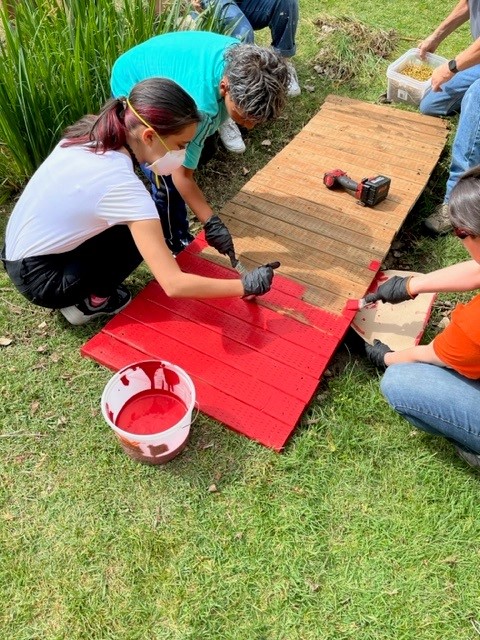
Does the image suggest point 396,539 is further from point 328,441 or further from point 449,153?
point 449,153

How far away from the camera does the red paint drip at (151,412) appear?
2.36 meters

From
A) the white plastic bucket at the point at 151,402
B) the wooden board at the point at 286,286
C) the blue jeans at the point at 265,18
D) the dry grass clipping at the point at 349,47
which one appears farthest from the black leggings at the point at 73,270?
the dry grass clipping at the point at 349,47

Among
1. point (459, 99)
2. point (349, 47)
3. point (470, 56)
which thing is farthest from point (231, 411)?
point (349, 47)

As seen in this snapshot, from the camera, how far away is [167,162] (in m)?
2.39

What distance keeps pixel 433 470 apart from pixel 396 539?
1.18ft

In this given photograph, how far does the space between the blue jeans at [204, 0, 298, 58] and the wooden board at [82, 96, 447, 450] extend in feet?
3.20

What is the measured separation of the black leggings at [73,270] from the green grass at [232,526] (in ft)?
1.07

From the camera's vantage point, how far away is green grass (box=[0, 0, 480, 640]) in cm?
193

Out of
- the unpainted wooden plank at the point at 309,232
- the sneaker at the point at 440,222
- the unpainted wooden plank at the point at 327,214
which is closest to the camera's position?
the unpainted wooden plank at the point at 309,232

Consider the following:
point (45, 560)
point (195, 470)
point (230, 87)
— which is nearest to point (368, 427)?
point (195, 470)

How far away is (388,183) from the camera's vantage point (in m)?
3.34

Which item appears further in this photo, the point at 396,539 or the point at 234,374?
the point at 234,374

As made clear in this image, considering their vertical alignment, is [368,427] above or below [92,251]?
below

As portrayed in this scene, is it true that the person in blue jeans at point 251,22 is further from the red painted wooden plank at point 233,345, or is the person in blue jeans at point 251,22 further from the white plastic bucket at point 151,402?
the white plastic bucket at point 151,402
